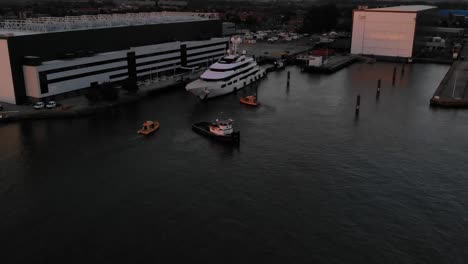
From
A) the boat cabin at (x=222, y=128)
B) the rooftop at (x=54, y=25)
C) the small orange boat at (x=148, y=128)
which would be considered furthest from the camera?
the rooftop at (x=54, y=25)

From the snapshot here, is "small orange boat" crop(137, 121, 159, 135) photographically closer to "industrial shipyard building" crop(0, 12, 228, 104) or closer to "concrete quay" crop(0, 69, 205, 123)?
"concrete quay" crop(0, 69, 205, 123)

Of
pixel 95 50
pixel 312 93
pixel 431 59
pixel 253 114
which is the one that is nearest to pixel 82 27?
pixel 95 50

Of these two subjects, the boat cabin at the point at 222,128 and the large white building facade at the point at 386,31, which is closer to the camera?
the boat cabin at the point at 222,128

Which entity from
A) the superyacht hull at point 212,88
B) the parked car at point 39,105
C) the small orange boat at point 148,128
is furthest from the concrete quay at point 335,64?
the parked car at point 39,105

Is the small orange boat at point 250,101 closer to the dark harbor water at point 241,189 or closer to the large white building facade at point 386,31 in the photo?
the dark harbor water at point 241,189

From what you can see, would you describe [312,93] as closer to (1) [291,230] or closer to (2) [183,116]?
(2) [183,116]

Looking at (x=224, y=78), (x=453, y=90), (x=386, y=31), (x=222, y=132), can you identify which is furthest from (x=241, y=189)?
(x=386, y=31)

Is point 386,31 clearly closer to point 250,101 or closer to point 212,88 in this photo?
point 250,101

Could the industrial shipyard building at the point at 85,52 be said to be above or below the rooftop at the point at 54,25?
below
